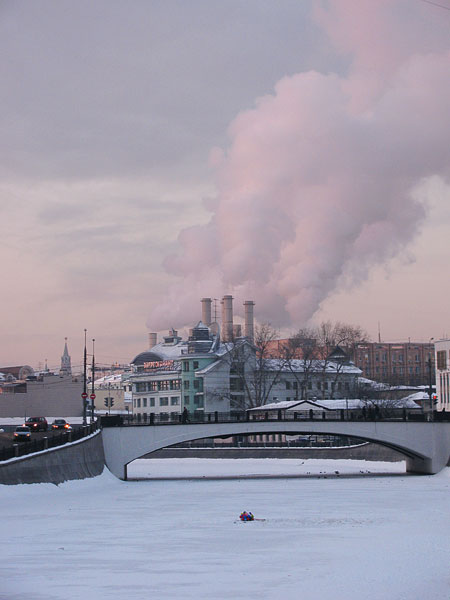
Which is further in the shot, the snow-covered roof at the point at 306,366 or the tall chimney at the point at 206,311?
the tall chimney at the point at 206,311

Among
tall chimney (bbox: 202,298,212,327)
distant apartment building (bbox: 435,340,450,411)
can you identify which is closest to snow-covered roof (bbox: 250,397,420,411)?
distant apartment building (bbox: 435,340,450,411)

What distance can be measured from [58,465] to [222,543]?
19771mm

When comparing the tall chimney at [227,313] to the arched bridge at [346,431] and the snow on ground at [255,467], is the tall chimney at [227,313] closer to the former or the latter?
the snow on ground at [255,467]

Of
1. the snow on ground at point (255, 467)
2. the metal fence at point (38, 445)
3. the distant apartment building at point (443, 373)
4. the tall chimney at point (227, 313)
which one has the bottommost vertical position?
the snow on ground at point (255, 467)

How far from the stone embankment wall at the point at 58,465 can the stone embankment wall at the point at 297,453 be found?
34.4 meters

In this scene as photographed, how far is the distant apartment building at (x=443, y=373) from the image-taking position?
120938 millimetres

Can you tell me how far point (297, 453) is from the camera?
10606cm

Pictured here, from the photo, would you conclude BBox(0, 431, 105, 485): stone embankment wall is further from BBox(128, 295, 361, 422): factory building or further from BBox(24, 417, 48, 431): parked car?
BBox(128, 295, 361, 422): factory building

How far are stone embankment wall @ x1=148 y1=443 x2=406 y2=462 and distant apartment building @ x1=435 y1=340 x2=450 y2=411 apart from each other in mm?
22057

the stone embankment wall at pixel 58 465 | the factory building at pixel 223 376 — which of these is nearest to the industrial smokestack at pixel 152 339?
the factory building at pixel 223 376

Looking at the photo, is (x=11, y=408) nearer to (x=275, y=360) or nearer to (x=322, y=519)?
(x=275, y=360)

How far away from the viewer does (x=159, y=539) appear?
1476 inches

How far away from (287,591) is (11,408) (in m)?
115

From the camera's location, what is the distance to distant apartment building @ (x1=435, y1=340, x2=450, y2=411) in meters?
121
